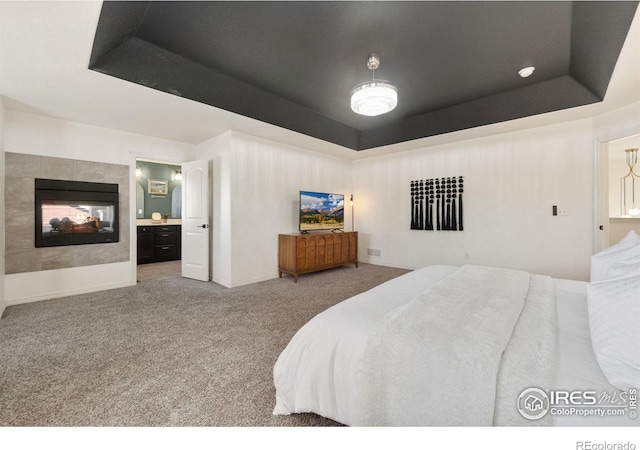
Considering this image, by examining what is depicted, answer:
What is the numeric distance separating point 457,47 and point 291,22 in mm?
1613

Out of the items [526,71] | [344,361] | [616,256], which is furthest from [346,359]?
[526,71]

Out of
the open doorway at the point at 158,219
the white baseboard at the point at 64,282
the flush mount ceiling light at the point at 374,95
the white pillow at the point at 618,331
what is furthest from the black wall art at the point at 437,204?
the white baseboard at the point at 64,282

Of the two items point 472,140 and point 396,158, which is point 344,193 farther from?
point 472,140

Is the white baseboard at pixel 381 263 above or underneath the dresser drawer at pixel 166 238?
underneath

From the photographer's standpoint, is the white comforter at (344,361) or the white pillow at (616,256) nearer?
the white comforter at (344,361)

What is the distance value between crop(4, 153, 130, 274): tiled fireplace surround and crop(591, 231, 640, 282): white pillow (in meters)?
5.46

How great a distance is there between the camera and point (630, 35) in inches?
75.4

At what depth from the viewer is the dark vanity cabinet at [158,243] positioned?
5.69m

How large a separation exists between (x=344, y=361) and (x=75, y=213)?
443 cm

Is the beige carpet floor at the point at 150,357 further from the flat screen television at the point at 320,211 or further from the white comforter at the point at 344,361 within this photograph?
the flat screen television at the point at 320,211

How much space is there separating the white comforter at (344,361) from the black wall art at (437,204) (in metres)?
3.37

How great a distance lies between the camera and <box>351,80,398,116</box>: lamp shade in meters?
2.55

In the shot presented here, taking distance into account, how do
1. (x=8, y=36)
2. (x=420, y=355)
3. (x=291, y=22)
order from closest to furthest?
(x=420, y=355) → (x=8, y=36) → (x=291, y=22)

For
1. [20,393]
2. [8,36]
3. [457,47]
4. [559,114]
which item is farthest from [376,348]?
[559,114]
